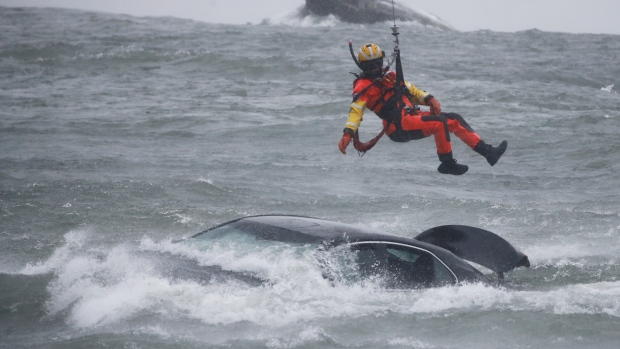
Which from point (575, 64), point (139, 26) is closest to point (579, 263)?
point (575, 64)

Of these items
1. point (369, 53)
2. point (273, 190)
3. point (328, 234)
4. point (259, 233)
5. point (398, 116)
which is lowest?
point (273, 190)

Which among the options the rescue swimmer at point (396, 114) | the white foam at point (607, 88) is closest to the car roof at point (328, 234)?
the rescue swimmer at point (396, 114)

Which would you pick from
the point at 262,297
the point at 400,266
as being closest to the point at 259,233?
the point at 262,297

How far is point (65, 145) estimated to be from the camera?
62.3 ft

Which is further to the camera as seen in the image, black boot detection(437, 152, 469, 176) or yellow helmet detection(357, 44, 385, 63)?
black boot detection(437, 152, 469, 176)

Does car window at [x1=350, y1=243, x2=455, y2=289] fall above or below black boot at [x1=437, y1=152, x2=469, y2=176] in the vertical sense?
below

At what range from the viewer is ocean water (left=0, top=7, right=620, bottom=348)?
25.0 ft

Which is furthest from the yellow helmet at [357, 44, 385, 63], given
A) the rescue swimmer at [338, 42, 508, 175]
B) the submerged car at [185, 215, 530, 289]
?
A: the submerged car at [185, 215, 530, 289]

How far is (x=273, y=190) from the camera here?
50.8ft

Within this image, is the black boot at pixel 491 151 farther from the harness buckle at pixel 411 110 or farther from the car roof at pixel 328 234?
the car roof at pixel 328 234

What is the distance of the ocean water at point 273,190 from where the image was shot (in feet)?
25.0

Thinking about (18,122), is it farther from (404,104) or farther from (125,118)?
(404,104)

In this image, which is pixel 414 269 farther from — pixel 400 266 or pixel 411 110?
pixel 411 110

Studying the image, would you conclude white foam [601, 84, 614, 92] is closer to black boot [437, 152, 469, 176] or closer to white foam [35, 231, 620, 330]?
black boot [437, 152, 469, 176]
